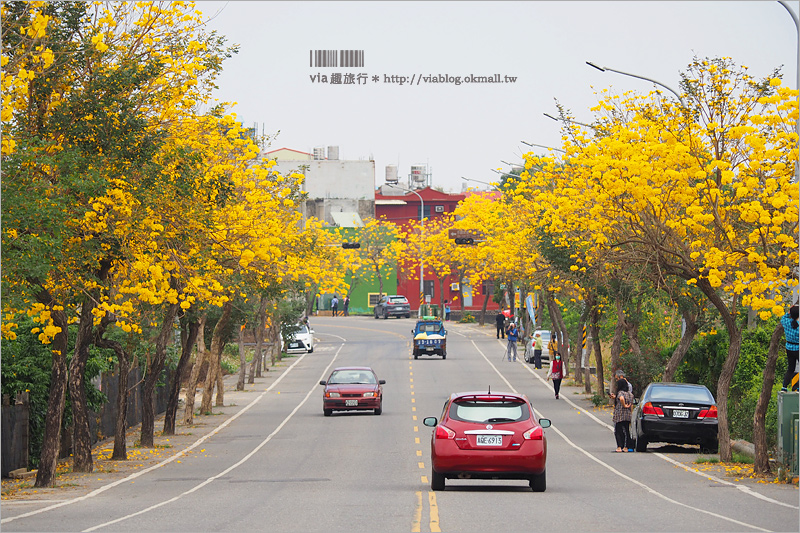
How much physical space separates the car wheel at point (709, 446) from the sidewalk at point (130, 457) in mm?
13220

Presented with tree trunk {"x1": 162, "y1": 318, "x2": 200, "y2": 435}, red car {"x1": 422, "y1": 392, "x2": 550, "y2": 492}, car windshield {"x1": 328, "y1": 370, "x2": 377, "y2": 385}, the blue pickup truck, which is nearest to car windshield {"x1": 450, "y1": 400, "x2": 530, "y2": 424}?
red car {"x1": 422, "y1": 392, "x2": 550, "y2": 492}

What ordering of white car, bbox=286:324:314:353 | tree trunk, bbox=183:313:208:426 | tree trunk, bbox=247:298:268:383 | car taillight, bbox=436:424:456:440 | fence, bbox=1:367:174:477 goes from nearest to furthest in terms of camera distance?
1. car taillight, bbox=436:424:456:440
2. fence, bbox=1:367:174:477
3. tree trunk, bbox=183:313:208:426
4. tree trunk, bbox=247:298:268:383
5. white car, bbox=286:324:314:353

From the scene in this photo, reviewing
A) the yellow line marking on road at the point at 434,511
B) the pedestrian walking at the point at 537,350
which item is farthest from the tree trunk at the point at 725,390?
the pedestrian walking at the point at 537,350

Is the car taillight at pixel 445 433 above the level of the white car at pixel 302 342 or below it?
below

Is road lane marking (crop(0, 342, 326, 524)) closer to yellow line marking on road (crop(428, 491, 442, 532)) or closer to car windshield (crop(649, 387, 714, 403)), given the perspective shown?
yellow line marking on road (crop(428, 491, 442, 532))

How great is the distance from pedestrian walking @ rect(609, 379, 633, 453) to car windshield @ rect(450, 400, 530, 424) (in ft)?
28.1

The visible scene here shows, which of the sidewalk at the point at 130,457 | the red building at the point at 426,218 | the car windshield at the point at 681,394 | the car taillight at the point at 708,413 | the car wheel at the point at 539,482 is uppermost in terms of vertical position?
the red building at the point at 426,218

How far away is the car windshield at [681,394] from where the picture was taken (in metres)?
26.3

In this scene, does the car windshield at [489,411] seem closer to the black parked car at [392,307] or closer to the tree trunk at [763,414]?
the tree trunk at [763,414]

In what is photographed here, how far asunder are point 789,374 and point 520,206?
80.2 ft

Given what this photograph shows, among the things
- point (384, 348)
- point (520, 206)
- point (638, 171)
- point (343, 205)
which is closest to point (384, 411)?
point (520, 206)

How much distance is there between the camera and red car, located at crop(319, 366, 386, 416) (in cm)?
3831

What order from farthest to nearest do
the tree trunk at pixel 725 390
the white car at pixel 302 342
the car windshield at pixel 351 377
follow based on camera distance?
1. the white car at pixel 302 342
2. the car windshield at pixel 351 377
3. the tree trunk at pixel 725 390

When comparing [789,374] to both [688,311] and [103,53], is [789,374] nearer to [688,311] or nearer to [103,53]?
[688,311]
